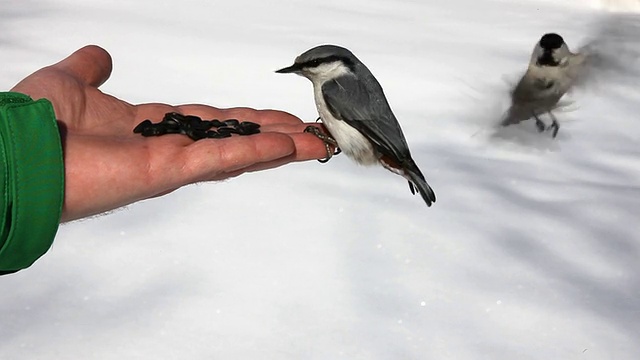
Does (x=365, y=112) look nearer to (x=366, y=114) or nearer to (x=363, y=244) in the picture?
(x=366, y=114)

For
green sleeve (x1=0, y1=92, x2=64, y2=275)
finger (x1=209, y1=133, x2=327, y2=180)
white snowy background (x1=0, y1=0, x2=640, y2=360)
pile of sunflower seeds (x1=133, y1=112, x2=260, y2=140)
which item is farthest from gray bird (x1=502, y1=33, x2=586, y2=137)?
green sleeve (x1=0, y1=92, x2=64, y2=275)

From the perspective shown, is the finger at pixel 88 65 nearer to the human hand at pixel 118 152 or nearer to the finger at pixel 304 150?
the human hand at pixel 118 152

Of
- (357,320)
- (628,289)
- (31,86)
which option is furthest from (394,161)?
(31,86)

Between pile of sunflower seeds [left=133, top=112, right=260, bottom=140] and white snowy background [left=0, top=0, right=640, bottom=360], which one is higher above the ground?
pile of sunflower seeds [left=133, top=112, right=260, bottom=140]

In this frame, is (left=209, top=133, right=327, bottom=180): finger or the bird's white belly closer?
(left=209, top=133, right=327, bottom=180): finger

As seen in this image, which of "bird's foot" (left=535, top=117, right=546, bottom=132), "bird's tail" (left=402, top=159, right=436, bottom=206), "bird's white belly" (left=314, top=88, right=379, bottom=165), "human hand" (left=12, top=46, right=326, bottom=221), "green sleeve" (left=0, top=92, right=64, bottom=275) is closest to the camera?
"green sleeve" (left=0, top=92, right=64, bottom=275)

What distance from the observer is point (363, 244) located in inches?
111

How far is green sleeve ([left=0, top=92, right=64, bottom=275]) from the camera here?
5.37 ft

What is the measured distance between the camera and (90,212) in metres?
1.89

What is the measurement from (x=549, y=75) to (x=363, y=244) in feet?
6.41

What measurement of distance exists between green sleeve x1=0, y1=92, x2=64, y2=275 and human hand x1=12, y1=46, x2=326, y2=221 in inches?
4.0

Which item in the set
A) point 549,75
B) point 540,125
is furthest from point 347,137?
point 549,75

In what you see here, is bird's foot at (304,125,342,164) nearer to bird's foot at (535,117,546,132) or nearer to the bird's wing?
Result: the bird's wing

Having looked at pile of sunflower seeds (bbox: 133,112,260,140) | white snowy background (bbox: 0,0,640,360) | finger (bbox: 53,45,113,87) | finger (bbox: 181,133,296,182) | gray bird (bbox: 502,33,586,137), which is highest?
finger (bbox: 53,45,113,87)
